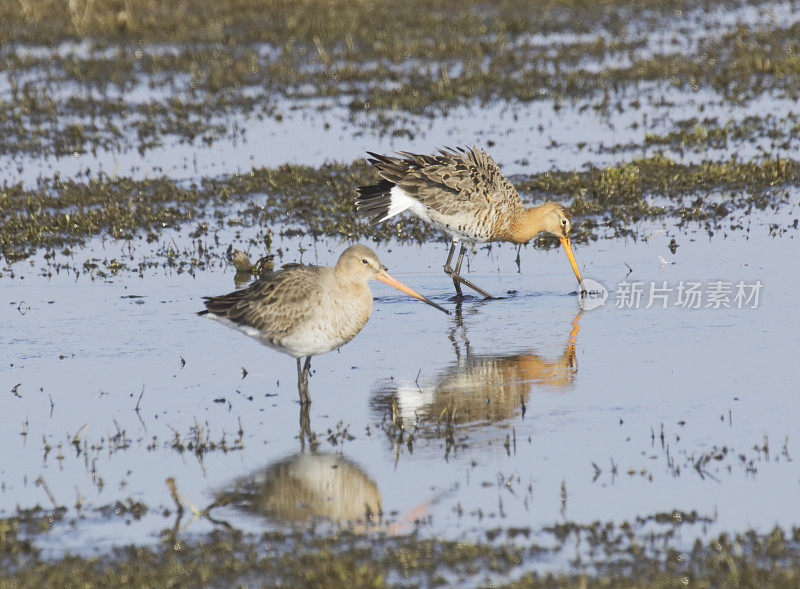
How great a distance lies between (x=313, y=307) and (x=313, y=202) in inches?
282

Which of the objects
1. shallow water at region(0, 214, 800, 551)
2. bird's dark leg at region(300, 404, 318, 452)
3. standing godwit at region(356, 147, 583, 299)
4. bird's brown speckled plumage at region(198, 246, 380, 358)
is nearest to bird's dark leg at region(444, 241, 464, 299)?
standing godwit at region(356, 147, 583, 299)

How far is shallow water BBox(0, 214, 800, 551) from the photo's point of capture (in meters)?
7.28

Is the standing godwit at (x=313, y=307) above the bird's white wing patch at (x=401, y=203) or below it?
below

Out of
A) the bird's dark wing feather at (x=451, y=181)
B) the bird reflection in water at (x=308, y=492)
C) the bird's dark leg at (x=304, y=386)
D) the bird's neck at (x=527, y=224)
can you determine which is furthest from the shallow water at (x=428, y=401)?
the bird's dark wing feather at (x=451, y=181)

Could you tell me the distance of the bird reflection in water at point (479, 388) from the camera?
880 cm

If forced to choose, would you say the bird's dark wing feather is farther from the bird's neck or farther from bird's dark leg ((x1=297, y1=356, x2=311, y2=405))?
bird's dark leg ((x1=297, y1=356, x2=311, y2=405))

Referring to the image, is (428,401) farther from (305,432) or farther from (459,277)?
(459,277)

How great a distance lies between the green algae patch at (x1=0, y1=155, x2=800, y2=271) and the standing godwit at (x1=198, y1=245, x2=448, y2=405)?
4.93 m

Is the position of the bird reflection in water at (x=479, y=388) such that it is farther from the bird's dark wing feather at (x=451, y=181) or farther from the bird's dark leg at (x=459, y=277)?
the bird's dark wing feather at (x=451, y=181)

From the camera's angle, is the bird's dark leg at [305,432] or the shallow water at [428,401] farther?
the bird's dark leg at [305,432]

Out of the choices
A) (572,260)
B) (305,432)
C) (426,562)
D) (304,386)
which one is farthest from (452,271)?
(426,562)

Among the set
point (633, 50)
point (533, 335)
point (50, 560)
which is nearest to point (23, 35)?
point (633, 50)

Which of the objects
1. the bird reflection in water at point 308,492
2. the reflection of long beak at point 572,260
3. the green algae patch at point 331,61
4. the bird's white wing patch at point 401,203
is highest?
the green algae patch at point 331,61

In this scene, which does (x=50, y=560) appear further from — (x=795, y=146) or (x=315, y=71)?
(x=315, y=71)
